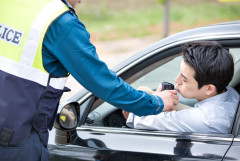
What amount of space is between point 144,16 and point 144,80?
57.3 ft

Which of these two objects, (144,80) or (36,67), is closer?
(36,67)

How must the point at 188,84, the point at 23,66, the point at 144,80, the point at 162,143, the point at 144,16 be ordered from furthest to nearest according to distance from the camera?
the point at 144,16 → the point at 144,80 → the point at 188,84 → the point at 162,143 → the point at 23,66

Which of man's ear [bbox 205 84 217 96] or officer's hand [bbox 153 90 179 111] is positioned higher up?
man's ear [bbox 205 84 217 96]

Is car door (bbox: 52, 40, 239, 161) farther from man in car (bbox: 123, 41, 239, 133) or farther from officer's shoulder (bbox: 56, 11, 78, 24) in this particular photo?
officer's shoulder (bbox: 56, 11, 78, 24)

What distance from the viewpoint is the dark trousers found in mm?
1789

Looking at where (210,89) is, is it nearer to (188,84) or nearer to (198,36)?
(188,84)

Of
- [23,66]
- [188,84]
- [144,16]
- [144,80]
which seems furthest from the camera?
[144,16]

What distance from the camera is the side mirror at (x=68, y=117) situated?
199cm

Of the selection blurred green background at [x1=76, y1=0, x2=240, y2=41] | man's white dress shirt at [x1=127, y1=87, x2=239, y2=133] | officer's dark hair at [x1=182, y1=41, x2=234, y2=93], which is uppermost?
blurred green background at [x1=76, y1=0, x2=240, y2=41]

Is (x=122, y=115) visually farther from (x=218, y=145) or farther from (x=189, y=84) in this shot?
(x=218, y=145)

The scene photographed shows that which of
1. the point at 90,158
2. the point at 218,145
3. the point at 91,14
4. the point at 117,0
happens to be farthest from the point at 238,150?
the point at 117,0

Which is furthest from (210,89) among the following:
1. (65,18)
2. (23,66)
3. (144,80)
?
(23,66)

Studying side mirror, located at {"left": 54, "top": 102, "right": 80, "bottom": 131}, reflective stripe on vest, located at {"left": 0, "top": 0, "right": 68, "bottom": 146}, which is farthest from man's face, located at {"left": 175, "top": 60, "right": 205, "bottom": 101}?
reflective stripe on vest, located at {"left": 0, "top": 0, "right": 68, "bottom": 146}

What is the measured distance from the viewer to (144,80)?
246cm
